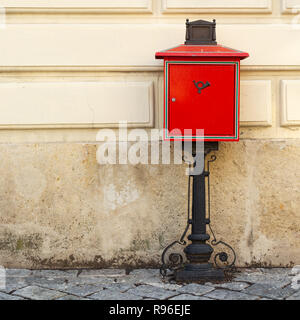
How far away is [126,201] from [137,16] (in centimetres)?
155

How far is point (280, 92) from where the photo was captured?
400 cm

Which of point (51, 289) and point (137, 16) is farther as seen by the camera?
point (137, 16)

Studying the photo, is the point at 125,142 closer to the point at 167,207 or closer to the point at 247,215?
the point at 167,207

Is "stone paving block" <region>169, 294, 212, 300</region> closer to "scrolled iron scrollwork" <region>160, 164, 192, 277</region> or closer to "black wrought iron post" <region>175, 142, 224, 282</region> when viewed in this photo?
"black wrought iron post" <region>175, 142, 224, 282</region>

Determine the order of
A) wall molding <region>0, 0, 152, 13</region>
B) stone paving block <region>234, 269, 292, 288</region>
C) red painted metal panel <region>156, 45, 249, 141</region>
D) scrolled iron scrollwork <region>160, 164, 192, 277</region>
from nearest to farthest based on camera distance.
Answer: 1. red painted metal panel <region>156, 45, 249, 141</region>
2. stone paving block <region>234, 269, 292, 288</region>
3. scrolled iron scrollwork <region>160, 164, 192, 277</region>
4. wall molding <region>0, 0, 152, 13</region>

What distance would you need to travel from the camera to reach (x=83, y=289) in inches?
137

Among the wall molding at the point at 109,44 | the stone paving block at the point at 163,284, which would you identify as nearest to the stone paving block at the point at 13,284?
the stone paving block at the point at 163,284

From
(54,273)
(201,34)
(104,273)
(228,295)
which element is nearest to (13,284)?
(54,273)

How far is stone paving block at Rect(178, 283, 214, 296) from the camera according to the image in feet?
11.0

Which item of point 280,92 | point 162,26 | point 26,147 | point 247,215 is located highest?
point 162,26

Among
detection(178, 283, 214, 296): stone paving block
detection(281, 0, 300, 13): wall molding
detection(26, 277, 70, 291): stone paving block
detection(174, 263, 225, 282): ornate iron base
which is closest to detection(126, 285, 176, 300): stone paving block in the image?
detection(178, 283, 214, 296): stone paving block

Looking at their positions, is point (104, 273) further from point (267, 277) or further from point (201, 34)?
point (201, 34)

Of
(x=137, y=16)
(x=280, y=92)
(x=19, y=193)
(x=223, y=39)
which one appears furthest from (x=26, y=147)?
(x=280, y=92)

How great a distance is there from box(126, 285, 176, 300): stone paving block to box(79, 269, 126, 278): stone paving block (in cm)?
37
